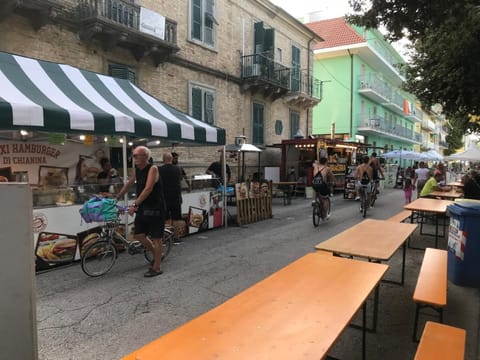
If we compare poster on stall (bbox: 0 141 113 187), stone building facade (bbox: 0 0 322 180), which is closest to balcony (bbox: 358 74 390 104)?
stone building facade (bbox: 0 0 322 180)

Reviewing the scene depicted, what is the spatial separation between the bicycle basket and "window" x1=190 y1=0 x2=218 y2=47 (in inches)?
367

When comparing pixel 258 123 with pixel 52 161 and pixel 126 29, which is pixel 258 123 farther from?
pixel 52 161

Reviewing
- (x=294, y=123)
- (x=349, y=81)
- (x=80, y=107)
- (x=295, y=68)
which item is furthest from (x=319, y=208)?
(x=349, y=81)

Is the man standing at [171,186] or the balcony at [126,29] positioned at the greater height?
the balcony at [126,29]

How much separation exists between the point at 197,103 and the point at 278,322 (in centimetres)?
1192

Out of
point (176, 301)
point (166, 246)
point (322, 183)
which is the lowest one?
point (176, 301)

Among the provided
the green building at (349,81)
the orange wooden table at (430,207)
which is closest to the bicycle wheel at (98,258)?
the orange wooden table at (430,207)

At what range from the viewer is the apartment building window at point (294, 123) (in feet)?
63.9

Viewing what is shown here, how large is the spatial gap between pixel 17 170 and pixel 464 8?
872cm

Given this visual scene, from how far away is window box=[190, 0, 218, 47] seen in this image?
13.0m

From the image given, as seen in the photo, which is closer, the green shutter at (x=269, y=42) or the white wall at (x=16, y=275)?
the white wall at (x=16, y=275)

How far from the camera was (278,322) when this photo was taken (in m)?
2.03

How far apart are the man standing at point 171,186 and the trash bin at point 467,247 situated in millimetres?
4438

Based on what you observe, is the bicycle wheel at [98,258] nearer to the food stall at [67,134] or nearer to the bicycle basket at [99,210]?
the bicycle basket at [99,210]
